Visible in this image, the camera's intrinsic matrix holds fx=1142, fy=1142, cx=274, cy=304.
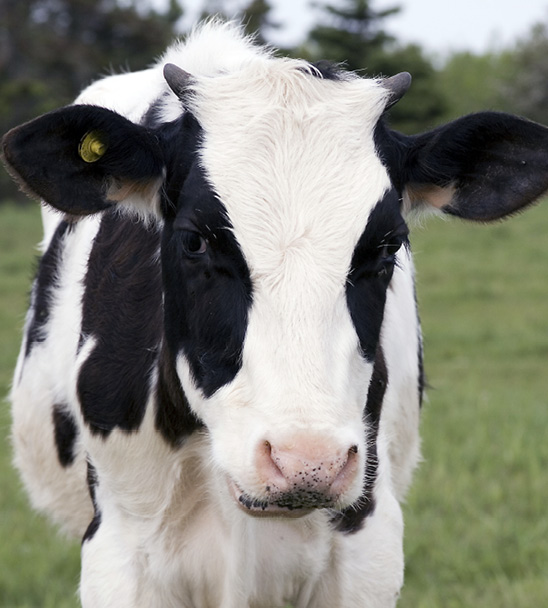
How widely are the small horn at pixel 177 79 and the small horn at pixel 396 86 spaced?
1.96 feet

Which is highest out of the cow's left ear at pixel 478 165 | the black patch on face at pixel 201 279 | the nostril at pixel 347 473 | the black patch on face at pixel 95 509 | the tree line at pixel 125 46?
the cow's left ear at pixel 478 165

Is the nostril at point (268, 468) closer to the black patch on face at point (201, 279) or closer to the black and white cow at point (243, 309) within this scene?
the black and white cow at point (243, 309)

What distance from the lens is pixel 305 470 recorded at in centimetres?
259

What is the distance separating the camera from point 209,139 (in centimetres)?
323

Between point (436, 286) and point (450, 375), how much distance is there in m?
3.66

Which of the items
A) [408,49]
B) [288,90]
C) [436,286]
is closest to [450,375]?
[436,286]

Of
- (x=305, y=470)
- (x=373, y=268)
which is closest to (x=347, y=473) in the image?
(x=305, y=470)

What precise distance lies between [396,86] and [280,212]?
0.74 meters

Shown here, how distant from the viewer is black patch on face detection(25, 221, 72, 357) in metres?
4.46

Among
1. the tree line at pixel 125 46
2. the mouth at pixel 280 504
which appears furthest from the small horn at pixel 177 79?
the tree line at pixel 125 46

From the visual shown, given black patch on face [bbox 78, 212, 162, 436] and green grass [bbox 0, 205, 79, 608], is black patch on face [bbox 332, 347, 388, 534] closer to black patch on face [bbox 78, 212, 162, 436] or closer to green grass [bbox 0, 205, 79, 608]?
black patch on face [bbox 78, 212, 162, 436]

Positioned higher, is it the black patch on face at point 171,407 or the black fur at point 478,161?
the black fur at point 478,161

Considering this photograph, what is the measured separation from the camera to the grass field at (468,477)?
17.4 ft

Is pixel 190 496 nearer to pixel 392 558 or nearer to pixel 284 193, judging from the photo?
pixel 392 558
